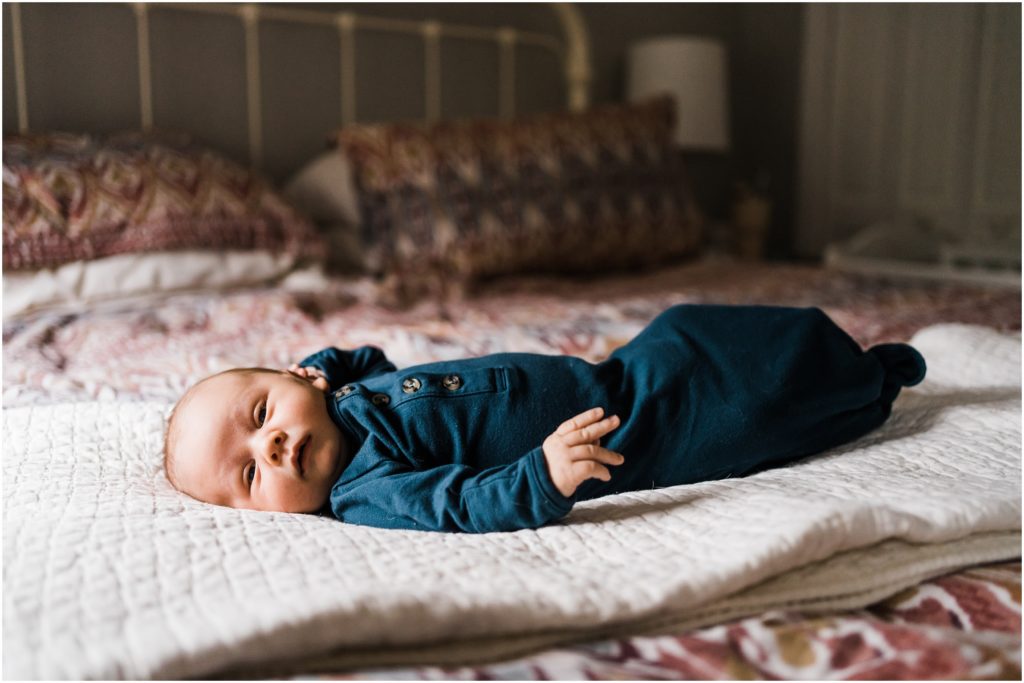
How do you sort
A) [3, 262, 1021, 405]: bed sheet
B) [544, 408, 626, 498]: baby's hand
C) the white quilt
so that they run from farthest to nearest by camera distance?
[3, 262, 1021, 405]: bed sheet
[544, 408, 626, 498]: baby's hand
the white quilt

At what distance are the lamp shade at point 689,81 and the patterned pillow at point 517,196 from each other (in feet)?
1.65

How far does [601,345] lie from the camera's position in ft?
4.84

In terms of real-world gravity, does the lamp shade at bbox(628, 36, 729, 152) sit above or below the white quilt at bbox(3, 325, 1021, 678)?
above

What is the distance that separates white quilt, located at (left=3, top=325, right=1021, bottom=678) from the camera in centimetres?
62

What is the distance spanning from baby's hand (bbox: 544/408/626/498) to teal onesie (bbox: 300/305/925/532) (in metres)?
0.05

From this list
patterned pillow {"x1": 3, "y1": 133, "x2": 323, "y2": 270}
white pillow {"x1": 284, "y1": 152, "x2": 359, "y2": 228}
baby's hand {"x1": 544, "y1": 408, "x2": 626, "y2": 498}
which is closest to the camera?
baby's hand {"x1": 544, "y1": 408, "x2": 626, "y2": 498}

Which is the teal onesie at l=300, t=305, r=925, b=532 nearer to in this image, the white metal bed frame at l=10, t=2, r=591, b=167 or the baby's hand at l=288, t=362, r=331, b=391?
the baby's hand at l=288, t=362, r=331, b=391

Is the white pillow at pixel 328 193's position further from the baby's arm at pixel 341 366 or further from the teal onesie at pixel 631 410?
the teal onesie at pixel 631 410

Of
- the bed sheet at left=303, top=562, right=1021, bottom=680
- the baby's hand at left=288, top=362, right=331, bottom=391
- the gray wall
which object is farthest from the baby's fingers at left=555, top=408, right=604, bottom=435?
the gray wall

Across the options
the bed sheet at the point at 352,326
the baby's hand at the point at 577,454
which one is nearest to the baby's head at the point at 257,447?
the baby's hand at the point at 577,454

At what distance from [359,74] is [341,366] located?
1528mm

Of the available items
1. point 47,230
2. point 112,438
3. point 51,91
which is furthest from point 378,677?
point 51,91

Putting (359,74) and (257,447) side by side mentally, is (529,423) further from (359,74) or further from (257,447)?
(359,74)

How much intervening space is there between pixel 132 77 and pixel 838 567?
6.30 feet
